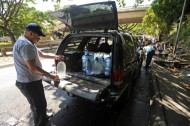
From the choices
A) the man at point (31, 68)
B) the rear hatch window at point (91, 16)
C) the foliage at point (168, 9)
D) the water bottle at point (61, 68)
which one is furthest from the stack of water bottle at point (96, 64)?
the foliage at point (168, 9)

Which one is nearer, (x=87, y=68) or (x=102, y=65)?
(x=102, y=65)

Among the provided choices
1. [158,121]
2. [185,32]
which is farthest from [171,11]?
[158,121]

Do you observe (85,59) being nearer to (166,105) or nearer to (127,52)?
(127,52)

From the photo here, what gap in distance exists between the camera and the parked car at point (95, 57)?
12.1 feet

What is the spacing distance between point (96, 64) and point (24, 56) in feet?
7.19

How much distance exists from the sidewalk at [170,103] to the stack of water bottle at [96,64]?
1457 mm

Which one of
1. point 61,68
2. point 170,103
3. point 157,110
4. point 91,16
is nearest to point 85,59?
point 61,68

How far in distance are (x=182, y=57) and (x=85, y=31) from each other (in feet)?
28.1

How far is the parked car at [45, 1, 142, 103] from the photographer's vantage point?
369 centimetres

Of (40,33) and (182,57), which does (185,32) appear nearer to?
(182,57)

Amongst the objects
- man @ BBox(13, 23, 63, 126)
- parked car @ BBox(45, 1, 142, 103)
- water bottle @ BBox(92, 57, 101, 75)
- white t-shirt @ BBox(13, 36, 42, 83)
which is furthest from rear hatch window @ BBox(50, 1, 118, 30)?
white t-shirt @ BBox(13, 36, 42, 83)

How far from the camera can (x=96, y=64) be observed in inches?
183

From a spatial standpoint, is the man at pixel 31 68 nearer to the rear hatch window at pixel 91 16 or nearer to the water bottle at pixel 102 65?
the rear hatch window at pixel 91 16

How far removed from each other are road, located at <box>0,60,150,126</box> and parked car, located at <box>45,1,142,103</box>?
1.94ft
